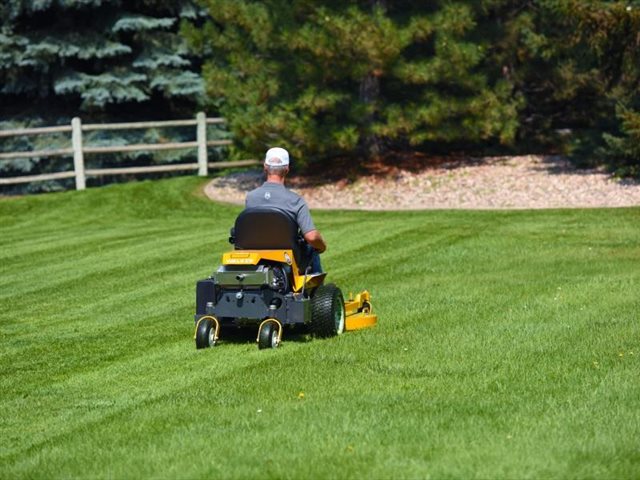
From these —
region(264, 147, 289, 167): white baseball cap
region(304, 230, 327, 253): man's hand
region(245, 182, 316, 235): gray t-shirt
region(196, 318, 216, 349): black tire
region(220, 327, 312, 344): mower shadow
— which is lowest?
region(220, 327, 312, 344): mower shadow

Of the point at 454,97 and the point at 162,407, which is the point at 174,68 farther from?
the point at 162,407

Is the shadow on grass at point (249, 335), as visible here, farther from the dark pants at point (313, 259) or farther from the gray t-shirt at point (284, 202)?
the gray t-shirt at point (284, 202)

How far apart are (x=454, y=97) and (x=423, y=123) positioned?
76cm

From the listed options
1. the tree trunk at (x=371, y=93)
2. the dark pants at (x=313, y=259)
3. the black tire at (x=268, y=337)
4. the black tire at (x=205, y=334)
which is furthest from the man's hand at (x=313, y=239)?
the tree trunk at (x=371, y=93)

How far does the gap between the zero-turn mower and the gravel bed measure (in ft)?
34.9

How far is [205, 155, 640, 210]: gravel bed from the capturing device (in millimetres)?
19703

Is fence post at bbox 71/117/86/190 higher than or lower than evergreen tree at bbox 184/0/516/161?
lower

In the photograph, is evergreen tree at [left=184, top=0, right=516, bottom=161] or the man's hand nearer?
the man's hand

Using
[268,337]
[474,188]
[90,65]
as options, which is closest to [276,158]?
[268,337]

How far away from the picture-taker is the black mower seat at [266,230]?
29.9ft

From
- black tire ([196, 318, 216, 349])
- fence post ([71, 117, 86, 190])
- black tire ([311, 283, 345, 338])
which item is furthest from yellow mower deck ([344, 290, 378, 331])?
fence post ([71, 117, 86, 190])

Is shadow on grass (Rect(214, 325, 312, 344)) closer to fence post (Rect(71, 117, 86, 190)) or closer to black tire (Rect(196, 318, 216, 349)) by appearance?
black tire (Rect(196, 318, 216, 349))

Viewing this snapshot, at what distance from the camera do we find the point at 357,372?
7.95 meters

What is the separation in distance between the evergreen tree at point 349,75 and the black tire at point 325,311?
11701 mm
